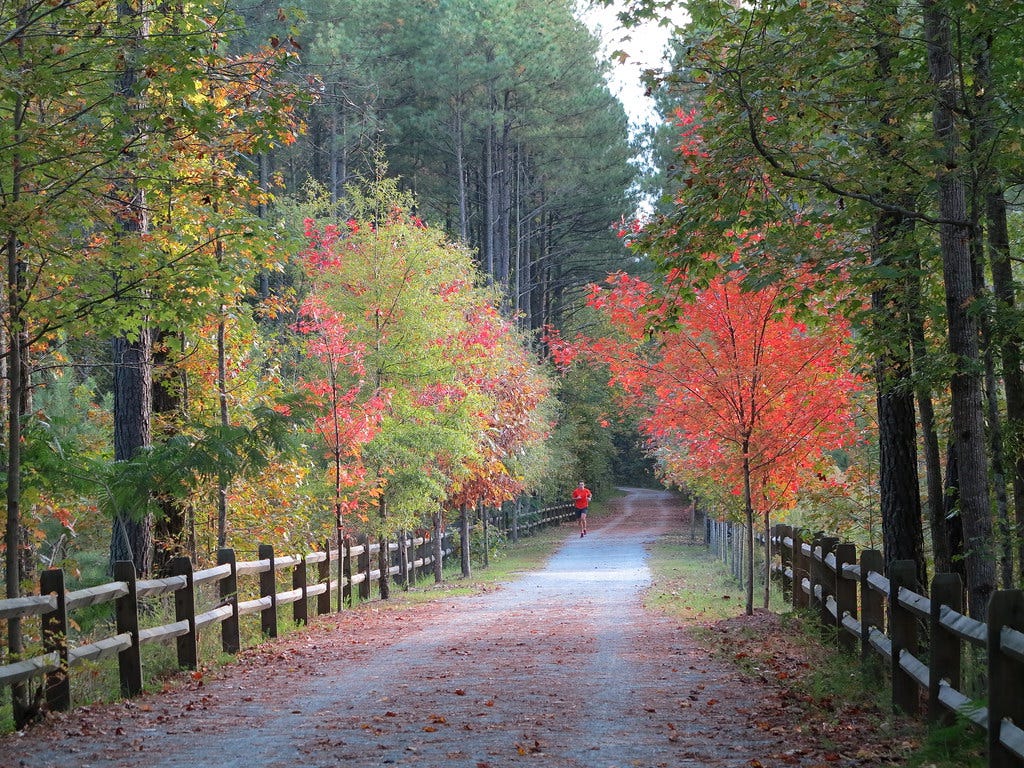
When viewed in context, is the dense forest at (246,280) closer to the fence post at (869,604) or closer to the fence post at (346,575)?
the fence post at (346,575)

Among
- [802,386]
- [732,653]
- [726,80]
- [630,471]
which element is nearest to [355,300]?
[802,386]

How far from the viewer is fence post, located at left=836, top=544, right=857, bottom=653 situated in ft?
32.7

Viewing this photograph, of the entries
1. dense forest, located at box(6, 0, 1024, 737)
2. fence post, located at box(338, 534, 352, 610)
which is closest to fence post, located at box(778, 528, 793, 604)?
dense forest, located at box(6, 0, 1024, 737)

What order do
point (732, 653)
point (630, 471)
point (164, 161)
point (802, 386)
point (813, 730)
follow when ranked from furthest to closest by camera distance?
point (630, 471), point (802, 386), point (732, 653), point (164, 161), point (813, 730)

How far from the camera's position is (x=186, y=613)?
10.1 meters

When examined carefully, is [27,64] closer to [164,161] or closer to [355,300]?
[164,161]

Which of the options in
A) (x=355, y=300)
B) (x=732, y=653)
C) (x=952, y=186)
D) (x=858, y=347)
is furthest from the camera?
(x=355, y=300)

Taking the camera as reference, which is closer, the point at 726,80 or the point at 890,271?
the point at 890,271

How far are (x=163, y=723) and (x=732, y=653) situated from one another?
19.6ft

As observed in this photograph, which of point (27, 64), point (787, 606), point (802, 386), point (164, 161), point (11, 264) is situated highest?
point (27, 64)

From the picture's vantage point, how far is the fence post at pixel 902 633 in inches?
295

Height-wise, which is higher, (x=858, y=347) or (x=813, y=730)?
(x=858, y=347)

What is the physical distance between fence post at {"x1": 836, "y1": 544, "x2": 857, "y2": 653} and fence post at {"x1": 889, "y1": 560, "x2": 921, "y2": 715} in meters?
2.21

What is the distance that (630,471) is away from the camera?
86.2 m
